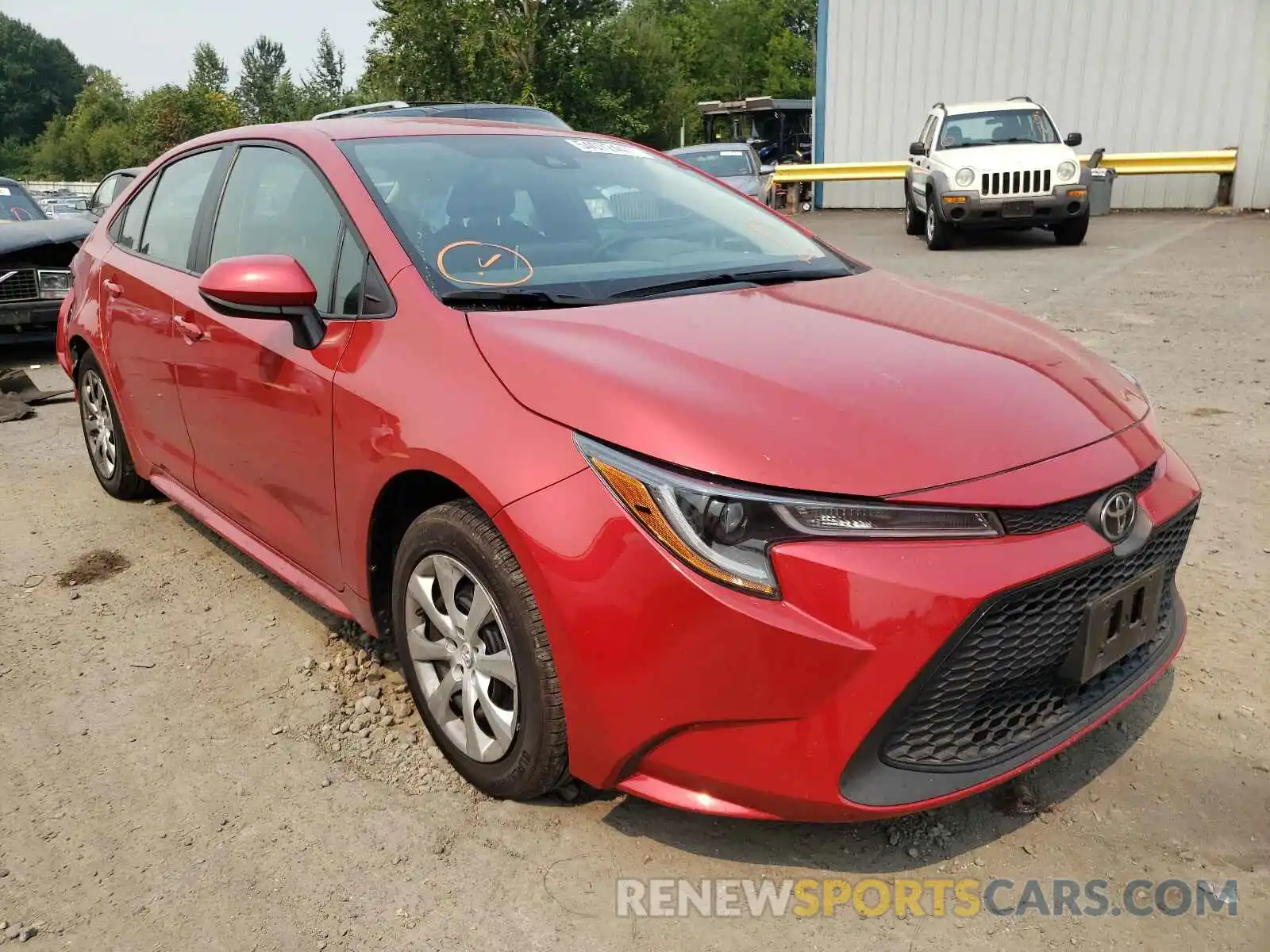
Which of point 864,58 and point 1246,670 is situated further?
point 864,58

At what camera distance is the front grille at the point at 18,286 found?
730cm

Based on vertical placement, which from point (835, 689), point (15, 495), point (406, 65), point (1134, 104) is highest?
point (406, 65)

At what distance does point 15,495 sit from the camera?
4.86 meters

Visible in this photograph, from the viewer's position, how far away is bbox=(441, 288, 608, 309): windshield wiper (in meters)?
2.47

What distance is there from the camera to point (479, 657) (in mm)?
2291

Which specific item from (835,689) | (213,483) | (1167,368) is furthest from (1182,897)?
(1167,368)

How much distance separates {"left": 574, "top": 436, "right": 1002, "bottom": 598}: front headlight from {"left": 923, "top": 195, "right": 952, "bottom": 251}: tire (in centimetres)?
1137

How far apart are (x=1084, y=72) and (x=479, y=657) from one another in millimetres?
17877

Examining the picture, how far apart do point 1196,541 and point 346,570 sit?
293 cm

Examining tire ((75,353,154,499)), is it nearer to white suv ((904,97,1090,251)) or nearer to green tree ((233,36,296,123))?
white suv ((904,97,1090,251))

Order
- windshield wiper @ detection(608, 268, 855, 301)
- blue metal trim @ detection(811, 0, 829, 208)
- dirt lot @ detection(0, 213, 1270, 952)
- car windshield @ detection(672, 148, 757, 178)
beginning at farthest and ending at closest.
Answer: blue metal trim @ detection(811, 0, 829, 208) → car windshield @ detection(672, 148, 757, 178) → windshield wiper @ detection(608, 268, 855, 301) → dirt lot @ detection(0, 213, 1270, 952)

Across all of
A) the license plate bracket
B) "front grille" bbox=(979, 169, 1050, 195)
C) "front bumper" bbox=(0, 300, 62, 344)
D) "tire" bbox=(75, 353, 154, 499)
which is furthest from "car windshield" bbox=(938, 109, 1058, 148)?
the license plate bracket

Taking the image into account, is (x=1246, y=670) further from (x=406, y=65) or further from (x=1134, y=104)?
(x=406, y=65)

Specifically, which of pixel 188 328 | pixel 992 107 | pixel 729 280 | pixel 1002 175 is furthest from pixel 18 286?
pixel 992 107
